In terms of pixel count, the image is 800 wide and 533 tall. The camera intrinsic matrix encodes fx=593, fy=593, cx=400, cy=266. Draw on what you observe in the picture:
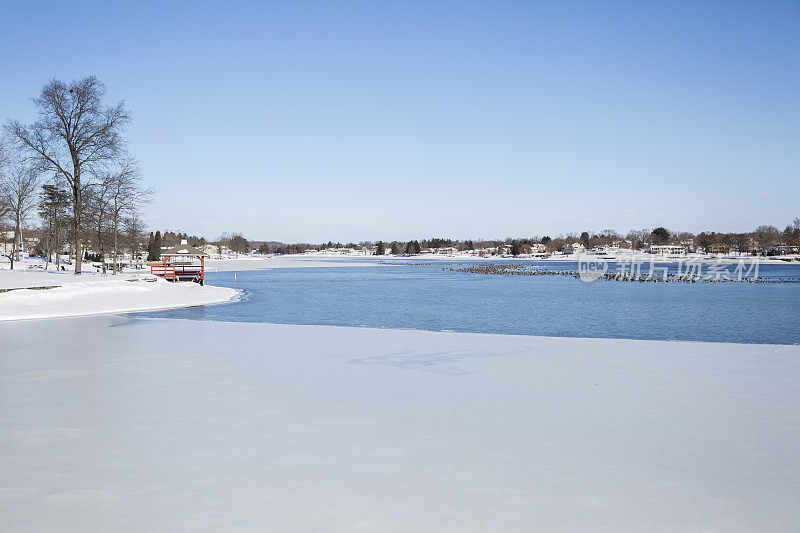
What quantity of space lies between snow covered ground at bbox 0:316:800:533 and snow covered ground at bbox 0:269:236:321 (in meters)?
10.9

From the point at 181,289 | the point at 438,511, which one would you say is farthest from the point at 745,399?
the point at 181,289

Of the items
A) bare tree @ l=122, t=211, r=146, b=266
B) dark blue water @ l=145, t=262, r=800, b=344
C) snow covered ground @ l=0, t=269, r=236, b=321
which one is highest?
bare tree @ l=122, t=211, r=146, b=266

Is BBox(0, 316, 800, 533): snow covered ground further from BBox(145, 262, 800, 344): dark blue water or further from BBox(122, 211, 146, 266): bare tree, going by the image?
BBox(122, 211, 146, 266): bare tree

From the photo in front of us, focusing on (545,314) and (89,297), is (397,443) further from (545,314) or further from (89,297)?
(545,314)

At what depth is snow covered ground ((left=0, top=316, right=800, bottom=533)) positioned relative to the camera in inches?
169

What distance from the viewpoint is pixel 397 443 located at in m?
5.94

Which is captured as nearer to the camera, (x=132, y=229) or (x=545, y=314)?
(x=545, y=314)

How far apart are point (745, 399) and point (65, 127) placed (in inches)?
1492

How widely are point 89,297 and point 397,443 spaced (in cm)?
2305

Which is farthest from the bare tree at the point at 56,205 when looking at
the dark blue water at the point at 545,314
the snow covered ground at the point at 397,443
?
the snow covered ground at the point at 397,443

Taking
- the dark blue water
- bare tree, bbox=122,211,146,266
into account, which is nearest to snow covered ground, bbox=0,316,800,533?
the dark blue water

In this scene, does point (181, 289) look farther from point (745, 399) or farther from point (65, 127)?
point (745, 399)

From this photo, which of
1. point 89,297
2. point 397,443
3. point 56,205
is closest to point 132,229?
point 56,205

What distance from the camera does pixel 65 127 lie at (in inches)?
1382
